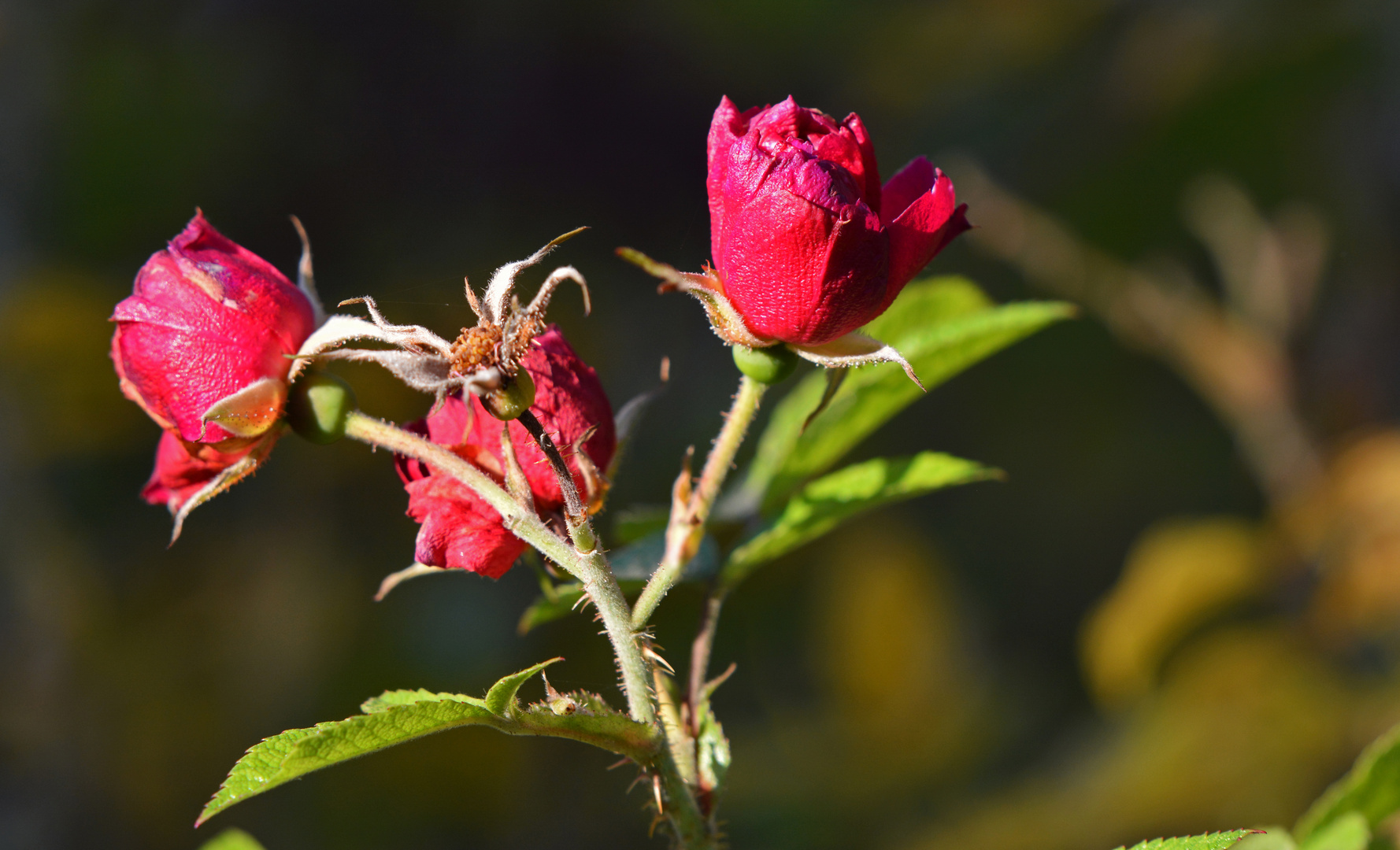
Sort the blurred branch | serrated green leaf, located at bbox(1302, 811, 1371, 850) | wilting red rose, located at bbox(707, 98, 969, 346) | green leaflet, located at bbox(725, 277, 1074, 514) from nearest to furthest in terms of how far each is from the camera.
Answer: serrated green leaf, located at bbox(1302, 811, 1371, 850), wilting red rose, located at bbox(707, 98, 969, 346), green leaflet, located at bbox(725, 277, 1074, 514), the blurred branch

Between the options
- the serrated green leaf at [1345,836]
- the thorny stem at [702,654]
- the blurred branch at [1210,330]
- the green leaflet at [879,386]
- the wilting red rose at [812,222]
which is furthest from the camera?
the blurred branch at [1210,330]

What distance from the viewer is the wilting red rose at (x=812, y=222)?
23.8 inches

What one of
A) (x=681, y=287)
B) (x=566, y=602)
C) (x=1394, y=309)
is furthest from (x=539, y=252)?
(x=1394, y=309)

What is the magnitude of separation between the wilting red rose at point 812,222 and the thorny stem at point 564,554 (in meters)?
0.19

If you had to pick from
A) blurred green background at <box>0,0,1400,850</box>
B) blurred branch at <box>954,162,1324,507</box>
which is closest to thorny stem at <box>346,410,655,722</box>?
blurred green background at <box>0,0,1400,850</box>

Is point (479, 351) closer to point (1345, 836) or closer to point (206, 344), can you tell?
point (206, 344)

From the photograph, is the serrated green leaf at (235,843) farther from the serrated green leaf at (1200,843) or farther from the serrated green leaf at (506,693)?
the serrated green leaf at (1200,843)

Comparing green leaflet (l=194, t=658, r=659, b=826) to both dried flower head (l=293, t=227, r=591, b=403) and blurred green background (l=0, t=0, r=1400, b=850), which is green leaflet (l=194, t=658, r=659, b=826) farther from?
blurred green background (l=0, t=0, r=1400, b=850)

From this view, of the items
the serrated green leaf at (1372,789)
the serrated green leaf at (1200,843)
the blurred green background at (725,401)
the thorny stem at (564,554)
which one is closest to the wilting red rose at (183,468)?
the thorny stem at (564,554)

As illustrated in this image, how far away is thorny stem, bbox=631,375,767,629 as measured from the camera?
65cm

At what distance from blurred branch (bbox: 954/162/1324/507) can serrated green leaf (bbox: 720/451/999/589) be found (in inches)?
48.7

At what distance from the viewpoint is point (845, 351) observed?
26.9 inches

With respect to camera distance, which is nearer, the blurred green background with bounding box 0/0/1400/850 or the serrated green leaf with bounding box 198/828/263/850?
the serrated green leaf with bounding box 198/828/263/850

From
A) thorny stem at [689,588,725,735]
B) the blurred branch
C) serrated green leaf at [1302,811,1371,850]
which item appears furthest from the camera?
the blurred branch
